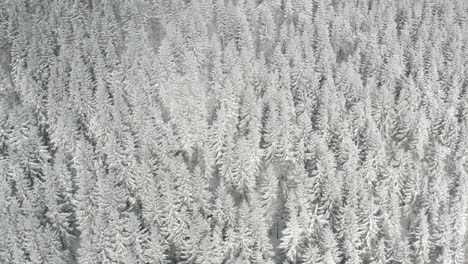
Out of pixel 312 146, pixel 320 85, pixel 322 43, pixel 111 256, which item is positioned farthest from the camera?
pixel 322 43

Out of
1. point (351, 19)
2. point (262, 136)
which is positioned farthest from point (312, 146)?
point (351, 19)

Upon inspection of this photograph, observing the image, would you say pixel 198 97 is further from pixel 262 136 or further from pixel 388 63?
pixel 388 63

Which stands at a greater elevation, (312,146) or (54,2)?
(54,2)

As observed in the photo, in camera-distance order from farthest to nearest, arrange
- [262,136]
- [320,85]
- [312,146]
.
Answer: [320,85]
[262,136]
[312,146]

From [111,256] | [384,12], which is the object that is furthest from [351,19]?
[111,256]

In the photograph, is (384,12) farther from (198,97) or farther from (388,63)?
(198,97)

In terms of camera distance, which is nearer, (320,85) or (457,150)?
(457,150)
